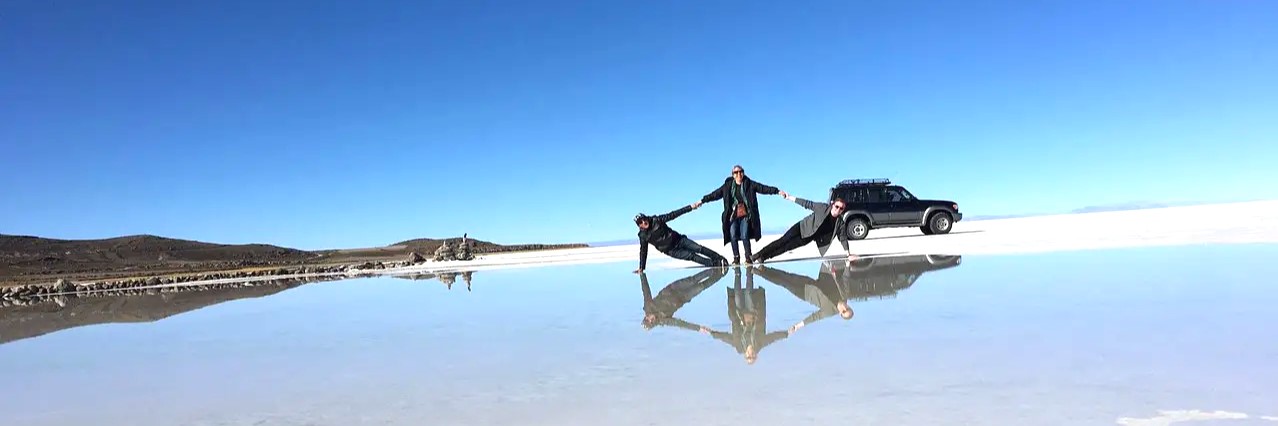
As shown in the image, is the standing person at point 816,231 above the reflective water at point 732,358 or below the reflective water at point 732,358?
above

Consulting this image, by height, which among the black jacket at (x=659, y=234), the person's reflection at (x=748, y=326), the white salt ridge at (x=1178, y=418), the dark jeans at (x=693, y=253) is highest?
the black jacket at (x=659, y=234)

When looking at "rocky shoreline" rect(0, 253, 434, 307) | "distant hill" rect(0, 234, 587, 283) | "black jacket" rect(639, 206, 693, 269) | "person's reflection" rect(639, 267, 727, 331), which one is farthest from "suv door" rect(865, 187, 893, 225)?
"distant hill" rect(0, 234, 587, 283)

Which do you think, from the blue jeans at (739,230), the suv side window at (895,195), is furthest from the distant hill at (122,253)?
the blue jeans at (739,230)

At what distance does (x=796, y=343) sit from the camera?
4168 millimetres

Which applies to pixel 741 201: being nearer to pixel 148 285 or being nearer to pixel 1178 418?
pixel 1178 418

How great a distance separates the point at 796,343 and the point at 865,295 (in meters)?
2.52

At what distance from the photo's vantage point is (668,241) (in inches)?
460

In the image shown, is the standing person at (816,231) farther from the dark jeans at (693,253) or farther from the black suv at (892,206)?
the black suv at (892,206)

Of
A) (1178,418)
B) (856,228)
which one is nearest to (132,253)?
(856,228)

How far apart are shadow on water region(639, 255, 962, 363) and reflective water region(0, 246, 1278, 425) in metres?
0.04

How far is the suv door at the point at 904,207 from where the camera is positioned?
20.5m

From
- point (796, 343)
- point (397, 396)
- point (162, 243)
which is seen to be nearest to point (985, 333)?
point (796, 343)

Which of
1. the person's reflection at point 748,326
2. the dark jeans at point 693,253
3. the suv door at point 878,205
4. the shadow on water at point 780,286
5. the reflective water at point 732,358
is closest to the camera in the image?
the reflective water at point 732,358

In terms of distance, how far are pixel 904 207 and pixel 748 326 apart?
17.3 m
